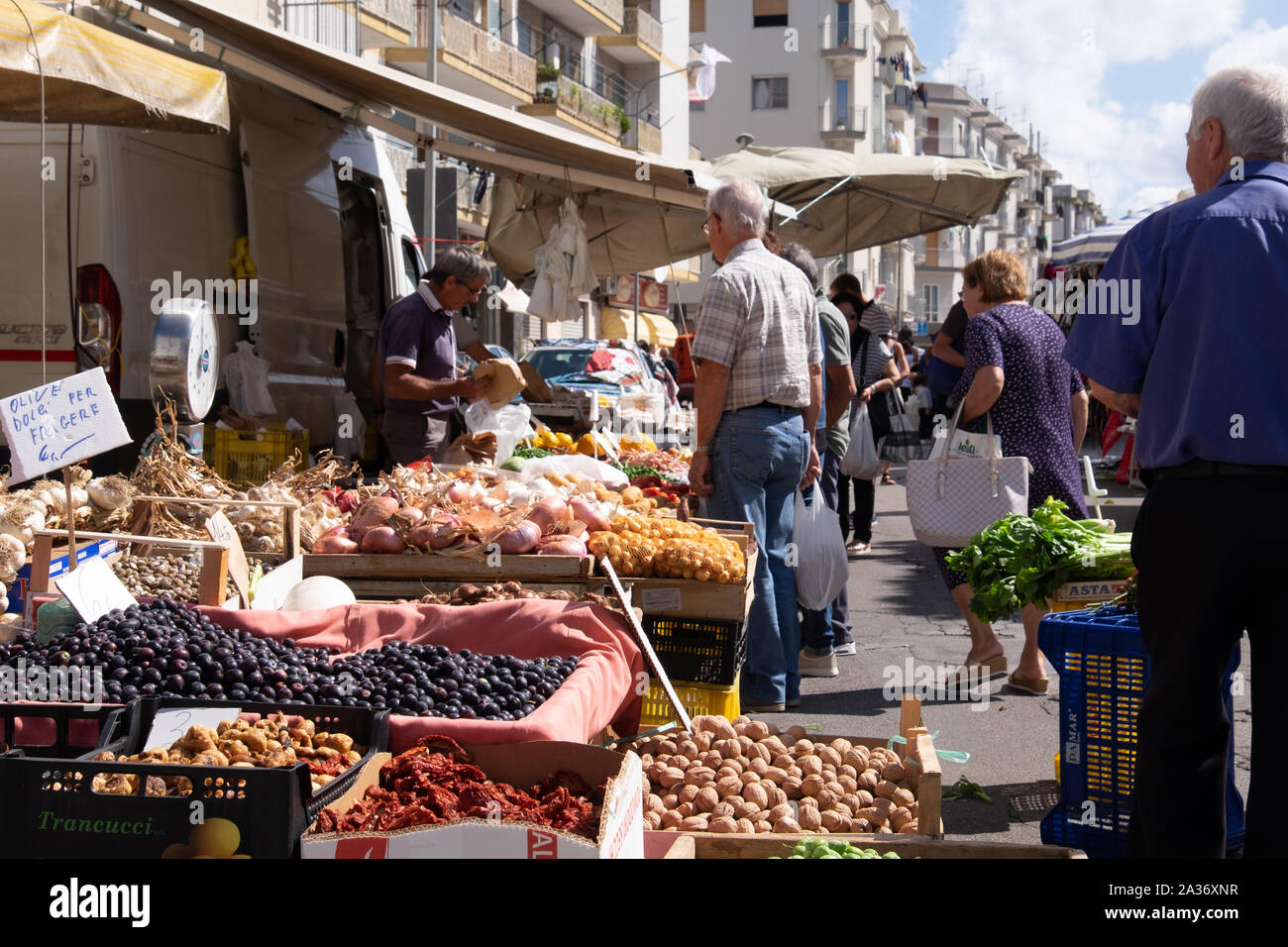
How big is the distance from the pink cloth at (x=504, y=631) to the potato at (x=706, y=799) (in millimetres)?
367

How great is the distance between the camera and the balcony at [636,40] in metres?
39.7

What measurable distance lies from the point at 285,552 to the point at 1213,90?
12.0 ft

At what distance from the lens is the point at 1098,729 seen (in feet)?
13.0

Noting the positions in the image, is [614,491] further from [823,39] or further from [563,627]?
[823,39]

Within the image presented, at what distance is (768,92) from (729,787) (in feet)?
207

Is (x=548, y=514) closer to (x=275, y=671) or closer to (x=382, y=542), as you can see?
(x=382, y=542)

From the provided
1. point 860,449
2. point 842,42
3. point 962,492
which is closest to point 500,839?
point 962,492

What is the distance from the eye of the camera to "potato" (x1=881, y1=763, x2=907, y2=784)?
3654 mm

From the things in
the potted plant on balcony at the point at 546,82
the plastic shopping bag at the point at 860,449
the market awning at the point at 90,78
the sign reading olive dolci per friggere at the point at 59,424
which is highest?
the potted plant on balcony at the point at 546,82

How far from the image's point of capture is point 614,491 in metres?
7.12

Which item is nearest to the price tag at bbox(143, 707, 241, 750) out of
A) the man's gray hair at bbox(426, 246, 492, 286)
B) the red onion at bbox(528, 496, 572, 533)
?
the red onion at bbox(528, 496, 572, 533)

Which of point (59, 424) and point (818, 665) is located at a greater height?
point (59, 424)

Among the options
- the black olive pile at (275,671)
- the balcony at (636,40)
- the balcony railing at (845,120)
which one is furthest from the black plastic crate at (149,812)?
the balcony railing at (845,120)

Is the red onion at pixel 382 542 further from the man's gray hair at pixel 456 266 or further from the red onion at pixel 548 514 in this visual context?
the man's gray hair at pixel 456 266
